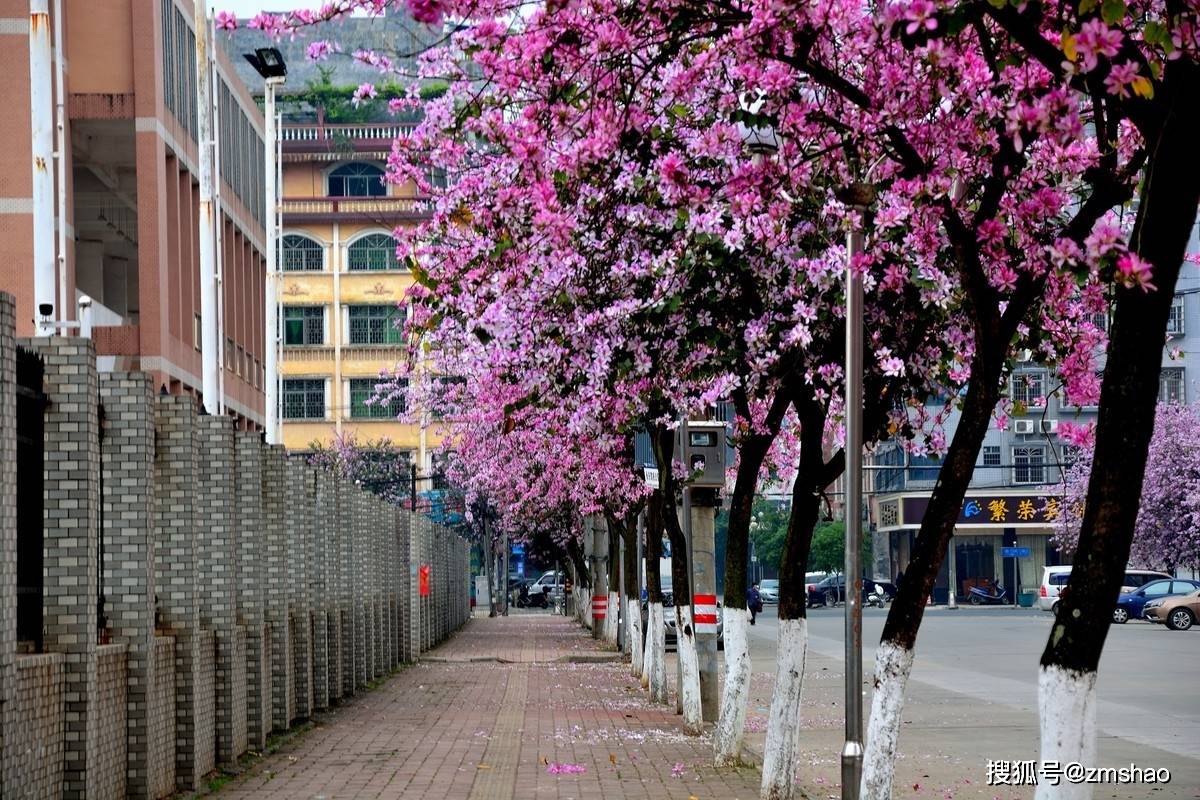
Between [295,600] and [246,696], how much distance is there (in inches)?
158

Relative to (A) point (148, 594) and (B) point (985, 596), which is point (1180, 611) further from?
(A) point (148, 594)

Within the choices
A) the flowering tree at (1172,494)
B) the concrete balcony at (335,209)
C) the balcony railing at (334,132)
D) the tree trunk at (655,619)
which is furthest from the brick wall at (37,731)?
the balcony railing at (334,132)

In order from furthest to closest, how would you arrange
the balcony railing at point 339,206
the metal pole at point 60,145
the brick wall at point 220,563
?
1. the balcony railing at point 339,206
2. the metal pole at point 60,145
3. the brick wall at point 220,563

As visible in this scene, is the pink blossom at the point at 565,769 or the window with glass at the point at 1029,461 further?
the window with glass at the point at 1029,461

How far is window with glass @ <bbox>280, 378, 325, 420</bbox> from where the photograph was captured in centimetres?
8806

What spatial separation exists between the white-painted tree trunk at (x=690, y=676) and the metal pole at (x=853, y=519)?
333 inches

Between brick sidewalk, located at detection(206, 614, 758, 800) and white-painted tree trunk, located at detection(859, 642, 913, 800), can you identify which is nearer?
white-painted tree trunk, located at detection(859, 642, 913, 800)

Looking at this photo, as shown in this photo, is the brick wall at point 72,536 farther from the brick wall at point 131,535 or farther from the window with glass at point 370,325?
the window with glass at point 370,325

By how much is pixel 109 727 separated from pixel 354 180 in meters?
78.2

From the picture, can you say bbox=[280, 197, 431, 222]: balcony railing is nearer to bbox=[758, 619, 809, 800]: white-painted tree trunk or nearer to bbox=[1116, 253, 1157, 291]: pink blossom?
bbox=[758, 619, 809, 800]: white-painted tree trunk

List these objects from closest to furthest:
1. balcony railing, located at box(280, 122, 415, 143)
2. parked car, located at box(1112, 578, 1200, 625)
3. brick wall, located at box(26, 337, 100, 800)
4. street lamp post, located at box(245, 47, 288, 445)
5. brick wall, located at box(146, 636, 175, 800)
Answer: brick wall, located at box(26, 337, 100, 800) < brick wall, located at box(146, 636, 175, 800) < street lamp post, located at box(245, 47, 288, 445) < parked car, located at box(1112, 578, 1200, 625) < balcony railing, located at box(280, 122, 415, 143)

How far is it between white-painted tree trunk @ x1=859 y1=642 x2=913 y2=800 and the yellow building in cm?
7595

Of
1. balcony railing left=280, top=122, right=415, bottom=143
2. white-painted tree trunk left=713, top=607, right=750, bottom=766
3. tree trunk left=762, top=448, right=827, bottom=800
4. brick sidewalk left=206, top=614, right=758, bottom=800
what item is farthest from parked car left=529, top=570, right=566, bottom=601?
tree trunk left=762, top=448, right=827, bottom=800

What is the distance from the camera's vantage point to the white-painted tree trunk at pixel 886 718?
1105cm
